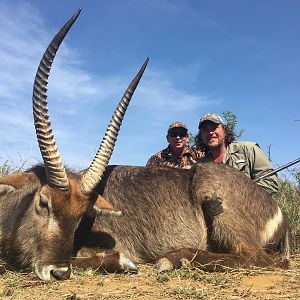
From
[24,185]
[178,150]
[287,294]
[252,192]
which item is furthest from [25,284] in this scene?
[178,150]

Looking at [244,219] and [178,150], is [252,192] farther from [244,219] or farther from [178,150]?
[178,150]

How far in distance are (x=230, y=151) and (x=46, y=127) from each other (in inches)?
148

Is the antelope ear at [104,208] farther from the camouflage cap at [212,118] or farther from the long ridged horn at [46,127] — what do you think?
the camouflage cap at [212,118]

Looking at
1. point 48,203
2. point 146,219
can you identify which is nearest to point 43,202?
point 48,203

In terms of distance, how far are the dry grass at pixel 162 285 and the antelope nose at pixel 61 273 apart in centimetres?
6

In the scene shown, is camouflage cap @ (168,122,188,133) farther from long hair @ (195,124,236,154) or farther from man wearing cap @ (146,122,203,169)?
long hair @ (195,124,236,154)

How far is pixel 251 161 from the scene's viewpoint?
274 inches

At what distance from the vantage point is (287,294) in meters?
3.22

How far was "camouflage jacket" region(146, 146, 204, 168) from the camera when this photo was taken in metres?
8.57

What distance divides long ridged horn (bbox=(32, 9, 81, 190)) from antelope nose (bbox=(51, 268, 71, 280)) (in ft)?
2.56

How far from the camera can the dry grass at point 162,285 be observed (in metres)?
3.26

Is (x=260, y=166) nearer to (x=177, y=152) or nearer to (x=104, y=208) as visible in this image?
(x=177, y=152)

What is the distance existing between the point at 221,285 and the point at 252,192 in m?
1.74

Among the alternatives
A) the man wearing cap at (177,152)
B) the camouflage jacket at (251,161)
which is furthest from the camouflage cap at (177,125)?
the camouflage jacket at (251,161)
